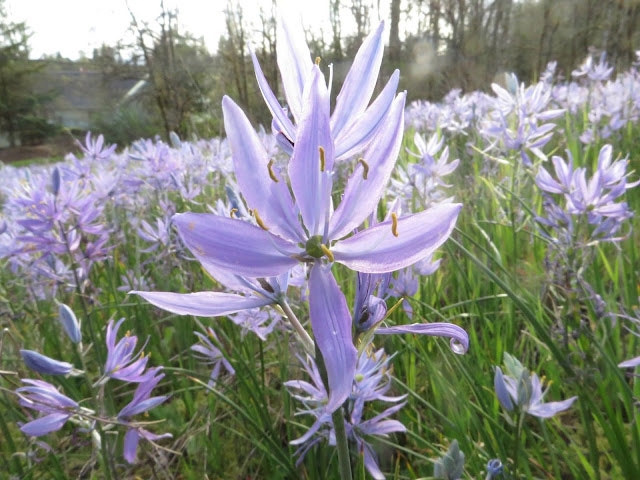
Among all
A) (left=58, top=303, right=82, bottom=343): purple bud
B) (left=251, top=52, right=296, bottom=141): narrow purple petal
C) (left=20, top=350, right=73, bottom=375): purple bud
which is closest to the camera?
(left=251, top=52, right=296, bottom=141): narrow purple petal

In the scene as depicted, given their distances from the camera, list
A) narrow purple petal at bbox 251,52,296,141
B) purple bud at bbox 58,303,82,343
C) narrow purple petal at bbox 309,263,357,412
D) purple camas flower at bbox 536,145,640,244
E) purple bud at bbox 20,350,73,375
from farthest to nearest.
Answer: purple camas flower at bbox 536,145,640,244 → purple bud at bbox 58,303,82,343 → purple bud at bbox 20,350,73,375 → narrow purple petal at bbox 251,52,296,141 → narrow purple petal at bbox 309,263,357,412

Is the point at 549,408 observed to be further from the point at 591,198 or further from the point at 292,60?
the point at 292,60

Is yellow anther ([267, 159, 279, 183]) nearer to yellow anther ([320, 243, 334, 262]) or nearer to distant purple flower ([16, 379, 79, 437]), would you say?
yellow anther ([320, 243, 334, 262])

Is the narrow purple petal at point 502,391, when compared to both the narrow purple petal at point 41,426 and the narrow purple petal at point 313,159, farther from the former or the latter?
the narrow purple petal at point 41,426

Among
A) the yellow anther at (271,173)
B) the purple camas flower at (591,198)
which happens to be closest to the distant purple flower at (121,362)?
the yellow anther at (271,173)

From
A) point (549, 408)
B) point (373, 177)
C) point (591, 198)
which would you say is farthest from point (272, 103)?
point (591, 198)

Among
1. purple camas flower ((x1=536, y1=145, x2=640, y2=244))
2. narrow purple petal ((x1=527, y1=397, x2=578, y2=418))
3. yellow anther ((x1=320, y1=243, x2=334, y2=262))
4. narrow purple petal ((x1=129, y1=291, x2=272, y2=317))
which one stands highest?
yellow anther ((x1=320, y1=243, x2=334, y2=262))

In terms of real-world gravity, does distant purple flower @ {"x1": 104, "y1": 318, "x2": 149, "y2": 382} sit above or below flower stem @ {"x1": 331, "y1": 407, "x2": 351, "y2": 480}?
below

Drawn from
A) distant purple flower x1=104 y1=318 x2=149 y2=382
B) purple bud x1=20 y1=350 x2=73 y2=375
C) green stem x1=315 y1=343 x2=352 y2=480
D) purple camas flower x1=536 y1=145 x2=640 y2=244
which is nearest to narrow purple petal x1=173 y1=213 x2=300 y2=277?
green stem x1=315 y1=343 x2=352 y2=480

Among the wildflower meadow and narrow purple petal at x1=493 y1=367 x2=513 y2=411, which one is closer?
the wildflower meadow
